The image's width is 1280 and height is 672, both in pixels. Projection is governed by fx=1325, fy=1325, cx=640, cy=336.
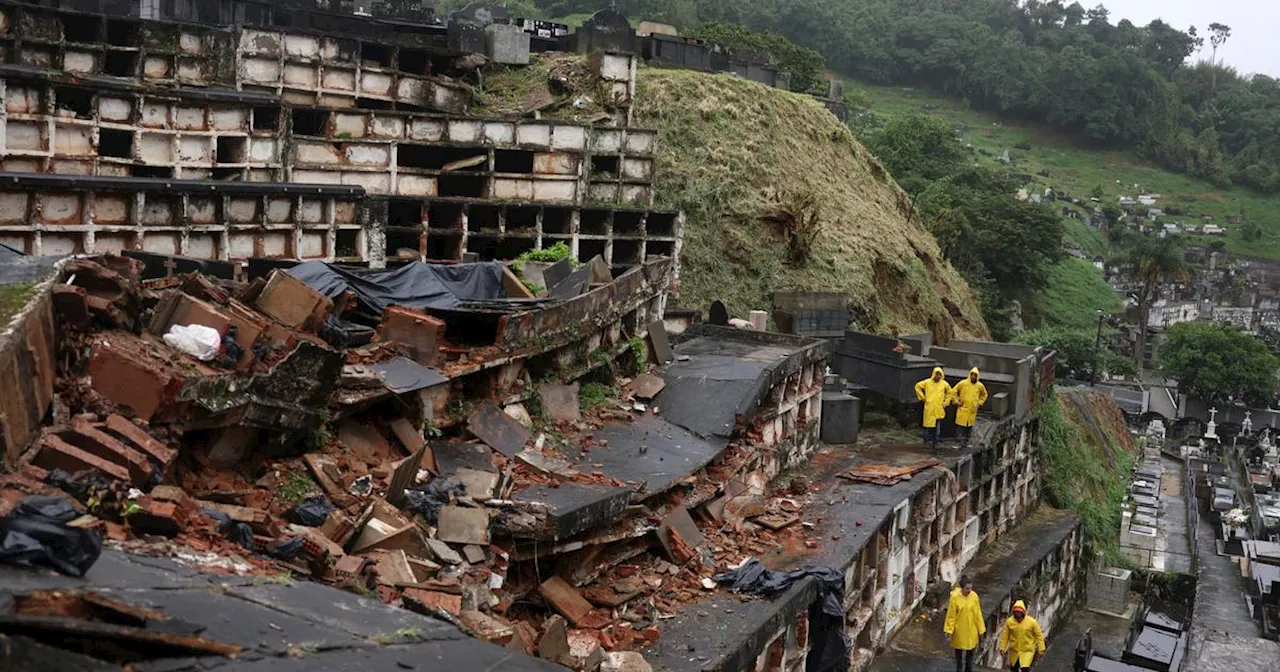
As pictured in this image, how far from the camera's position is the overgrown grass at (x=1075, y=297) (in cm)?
6975

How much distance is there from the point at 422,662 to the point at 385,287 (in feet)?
34.8

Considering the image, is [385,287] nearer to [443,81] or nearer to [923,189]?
[443,81]

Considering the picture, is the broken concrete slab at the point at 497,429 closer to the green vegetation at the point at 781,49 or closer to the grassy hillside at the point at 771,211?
the grassy hillside at the point at 771,211

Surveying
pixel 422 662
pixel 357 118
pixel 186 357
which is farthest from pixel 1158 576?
pixel 422 662

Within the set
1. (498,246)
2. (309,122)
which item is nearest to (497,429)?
(498,246)

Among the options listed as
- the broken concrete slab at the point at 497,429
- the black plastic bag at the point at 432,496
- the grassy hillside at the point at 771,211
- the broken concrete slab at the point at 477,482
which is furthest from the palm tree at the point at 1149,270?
the black plastic bag at the point at 432,496

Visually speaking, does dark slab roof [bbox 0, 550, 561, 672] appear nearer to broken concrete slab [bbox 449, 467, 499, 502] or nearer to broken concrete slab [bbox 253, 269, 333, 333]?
broken concrete slab [bbox 449, 467, 499, 502]

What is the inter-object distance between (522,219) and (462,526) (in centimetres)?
1775

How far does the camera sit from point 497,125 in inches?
1253

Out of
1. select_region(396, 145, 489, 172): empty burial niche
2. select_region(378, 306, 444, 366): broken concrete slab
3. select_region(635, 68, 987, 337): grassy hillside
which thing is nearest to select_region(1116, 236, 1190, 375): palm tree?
select_region(635, 68, 987, 337): grassy hillside

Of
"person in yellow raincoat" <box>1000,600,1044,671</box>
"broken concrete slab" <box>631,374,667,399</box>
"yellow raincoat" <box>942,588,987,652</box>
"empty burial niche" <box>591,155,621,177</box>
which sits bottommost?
"person in yellow raincoat" <box>1000,600,1044,671</box>

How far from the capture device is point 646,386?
21.1 meters

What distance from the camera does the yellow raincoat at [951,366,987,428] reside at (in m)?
25.2

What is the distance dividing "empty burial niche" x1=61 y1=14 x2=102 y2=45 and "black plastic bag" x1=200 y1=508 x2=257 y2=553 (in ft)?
74.8
